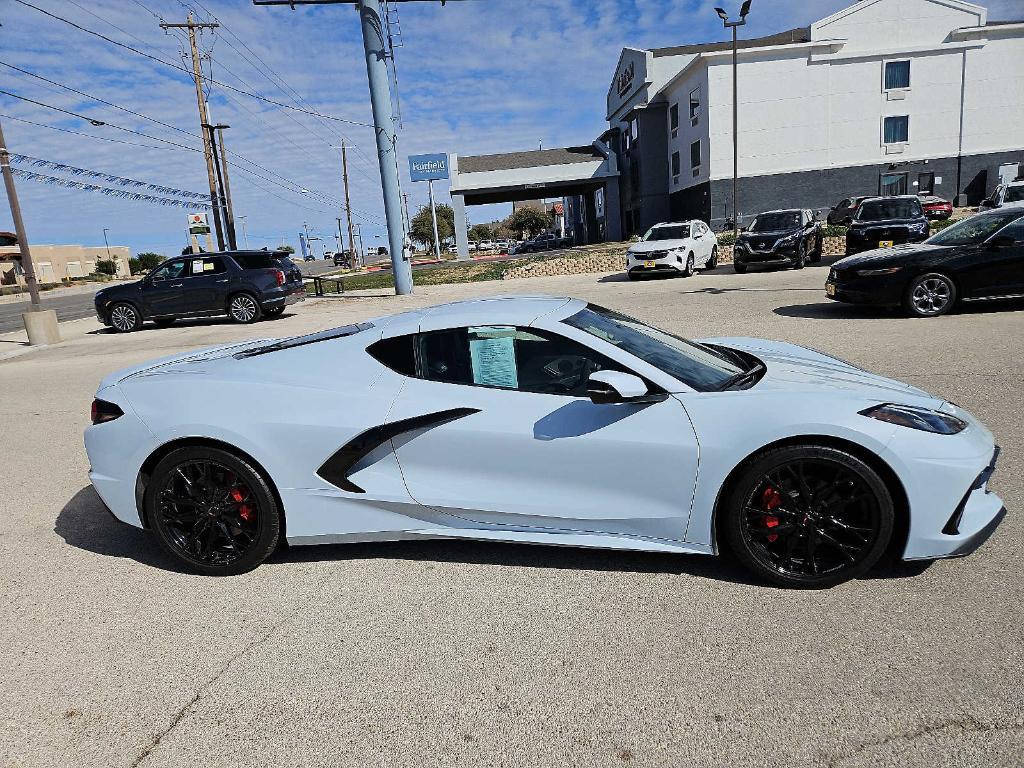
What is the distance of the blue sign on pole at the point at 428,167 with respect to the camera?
147 ft

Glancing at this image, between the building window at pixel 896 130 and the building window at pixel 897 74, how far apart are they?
1.75 meters

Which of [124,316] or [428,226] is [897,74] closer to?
[124,316]

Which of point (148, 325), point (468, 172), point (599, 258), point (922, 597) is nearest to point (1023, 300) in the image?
point (922, 597)

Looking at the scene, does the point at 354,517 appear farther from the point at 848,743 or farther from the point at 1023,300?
the point at 1023,300

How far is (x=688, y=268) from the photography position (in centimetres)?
2062

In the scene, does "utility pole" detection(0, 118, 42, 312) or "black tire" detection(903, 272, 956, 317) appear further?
"utility pole" detection(0, 118, 42, 312)

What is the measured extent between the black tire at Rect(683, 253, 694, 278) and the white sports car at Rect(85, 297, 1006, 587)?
57.4ft

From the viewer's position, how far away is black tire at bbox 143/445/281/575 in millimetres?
3379

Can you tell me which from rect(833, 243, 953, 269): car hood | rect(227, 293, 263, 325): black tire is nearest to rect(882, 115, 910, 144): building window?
rect(833, 243, 953, 269): car hood

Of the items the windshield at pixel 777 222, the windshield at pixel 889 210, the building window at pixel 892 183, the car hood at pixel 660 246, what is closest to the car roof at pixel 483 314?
the windshield at pixel 889 210

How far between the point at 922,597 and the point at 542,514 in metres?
1.71

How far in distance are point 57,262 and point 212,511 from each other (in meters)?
113

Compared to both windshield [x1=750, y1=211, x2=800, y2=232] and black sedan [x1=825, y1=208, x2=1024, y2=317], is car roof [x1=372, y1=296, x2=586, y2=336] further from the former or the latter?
windshield [x1=750, y1=211, x2=800, y2=232]

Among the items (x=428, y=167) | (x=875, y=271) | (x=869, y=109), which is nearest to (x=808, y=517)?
(x=875, y=271)
